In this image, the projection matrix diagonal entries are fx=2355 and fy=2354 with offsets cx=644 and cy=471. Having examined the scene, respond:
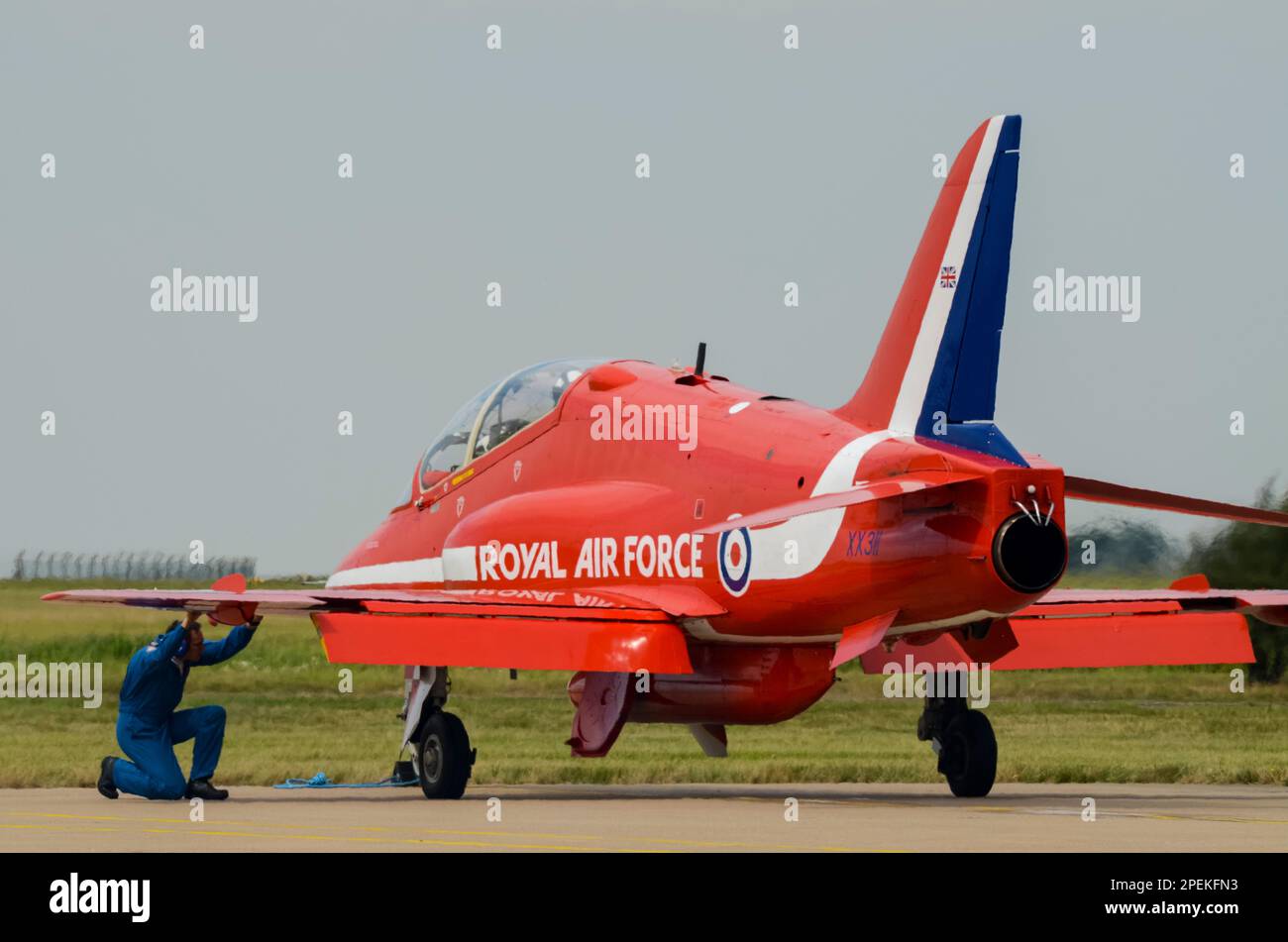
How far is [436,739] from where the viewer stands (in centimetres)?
2244

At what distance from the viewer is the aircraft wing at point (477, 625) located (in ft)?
67.7

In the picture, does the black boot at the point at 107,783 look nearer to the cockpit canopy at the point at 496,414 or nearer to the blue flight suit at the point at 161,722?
the blue flight suit at the point at 161,722

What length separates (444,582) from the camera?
80.3 feet

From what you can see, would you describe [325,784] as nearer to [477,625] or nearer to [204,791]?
[204,791]

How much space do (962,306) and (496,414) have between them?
263 inches

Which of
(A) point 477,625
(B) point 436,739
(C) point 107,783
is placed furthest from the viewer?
(B) point 436,739

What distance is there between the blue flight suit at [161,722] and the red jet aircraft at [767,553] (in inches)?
29.1

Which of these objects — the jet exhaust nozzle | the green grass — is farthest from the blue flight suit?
the jet exhaust nozzle

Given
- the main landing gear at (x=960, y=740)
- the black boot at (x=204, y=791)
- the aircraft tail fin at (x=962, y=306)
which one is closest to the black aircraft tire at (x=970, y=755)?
the main landing gear at (x=960, y=740)

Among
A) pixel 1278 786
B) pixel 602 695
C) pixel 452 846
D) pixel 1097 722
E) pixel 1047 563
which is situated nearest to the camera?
pixel 452 846

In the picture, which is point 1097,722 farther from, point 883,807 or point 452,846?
point 452,846

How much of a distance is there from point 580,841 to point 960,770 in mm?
7143

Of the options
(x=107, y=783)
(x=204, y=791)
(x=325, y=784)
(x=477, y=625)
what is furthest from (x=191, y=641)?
(x=325, y=784)
